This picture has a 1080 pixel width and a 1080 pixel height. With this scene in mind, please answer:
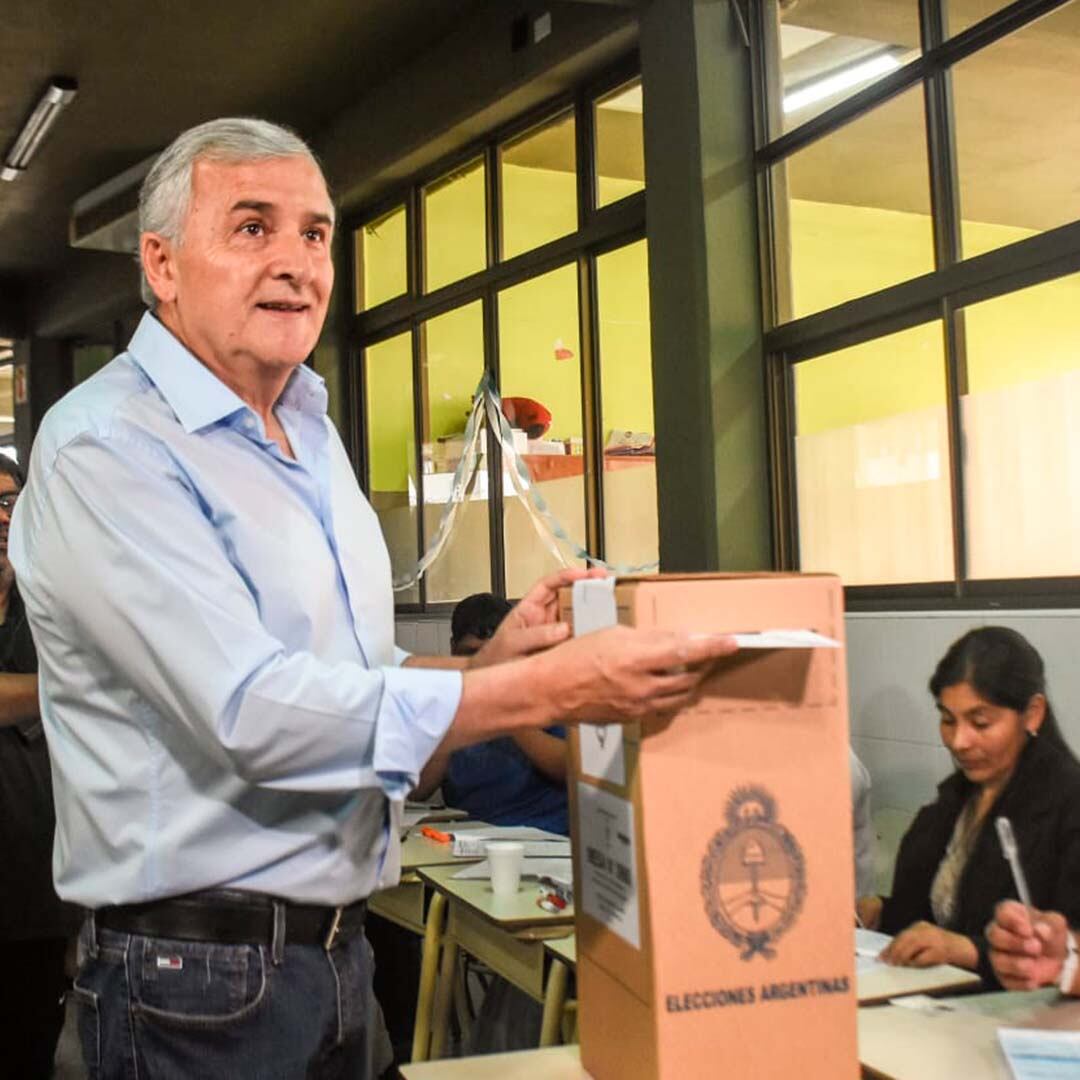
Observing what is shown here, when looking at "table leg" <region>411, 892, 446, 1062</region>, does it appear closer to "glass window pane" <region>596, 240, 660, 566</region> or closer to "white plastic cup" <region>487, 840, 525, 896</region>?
"white plastic cup" <region>487, 840, 525, 896</region>

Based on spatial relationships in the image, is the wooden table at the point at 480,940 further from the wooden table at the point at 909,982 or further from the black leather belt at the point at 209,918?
the black leather belt at the point at 209,918

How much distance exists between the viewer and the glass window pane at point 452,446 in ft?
20.3

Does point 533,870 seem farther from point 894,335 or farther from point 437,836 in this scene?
point 894,335

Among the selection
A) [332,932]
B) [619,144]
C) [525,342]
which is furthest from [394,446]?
[332,932]

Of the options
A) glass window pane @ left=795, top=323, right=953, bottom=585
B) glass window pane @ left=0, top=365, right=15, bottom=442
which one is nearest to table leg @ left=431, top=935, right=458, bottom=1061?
glass window pane @ left=795, top=323, right=953, bottom=585

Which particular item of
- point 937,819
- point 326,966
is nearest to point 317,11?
point 937,819

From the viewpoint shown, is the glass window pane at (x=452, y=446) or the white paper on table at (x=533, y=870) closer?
the white paper on table at (x=533, y=870)

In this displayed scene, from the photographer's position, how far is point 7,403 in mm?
11977

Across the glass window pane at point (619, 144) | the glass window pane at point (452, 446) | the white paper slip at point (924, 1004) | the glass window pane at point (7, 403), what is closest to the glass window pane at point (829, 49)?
the glass window pane at point (619, 144)

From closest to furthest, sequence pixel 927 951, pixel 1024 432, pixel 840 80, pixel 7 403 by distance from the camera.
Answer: pixel 927 951 → pixel 1024 432 → pixel 840 80 → pixel 7 403

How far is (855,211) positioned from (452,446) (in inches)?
111

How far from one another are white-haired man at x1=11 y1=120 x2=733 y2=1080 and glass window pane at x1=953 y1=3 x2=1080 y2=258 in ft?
7.83

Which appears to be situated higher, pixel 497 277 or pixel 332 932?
pixel 497 277

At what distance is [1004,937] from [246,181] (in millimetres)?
2209
